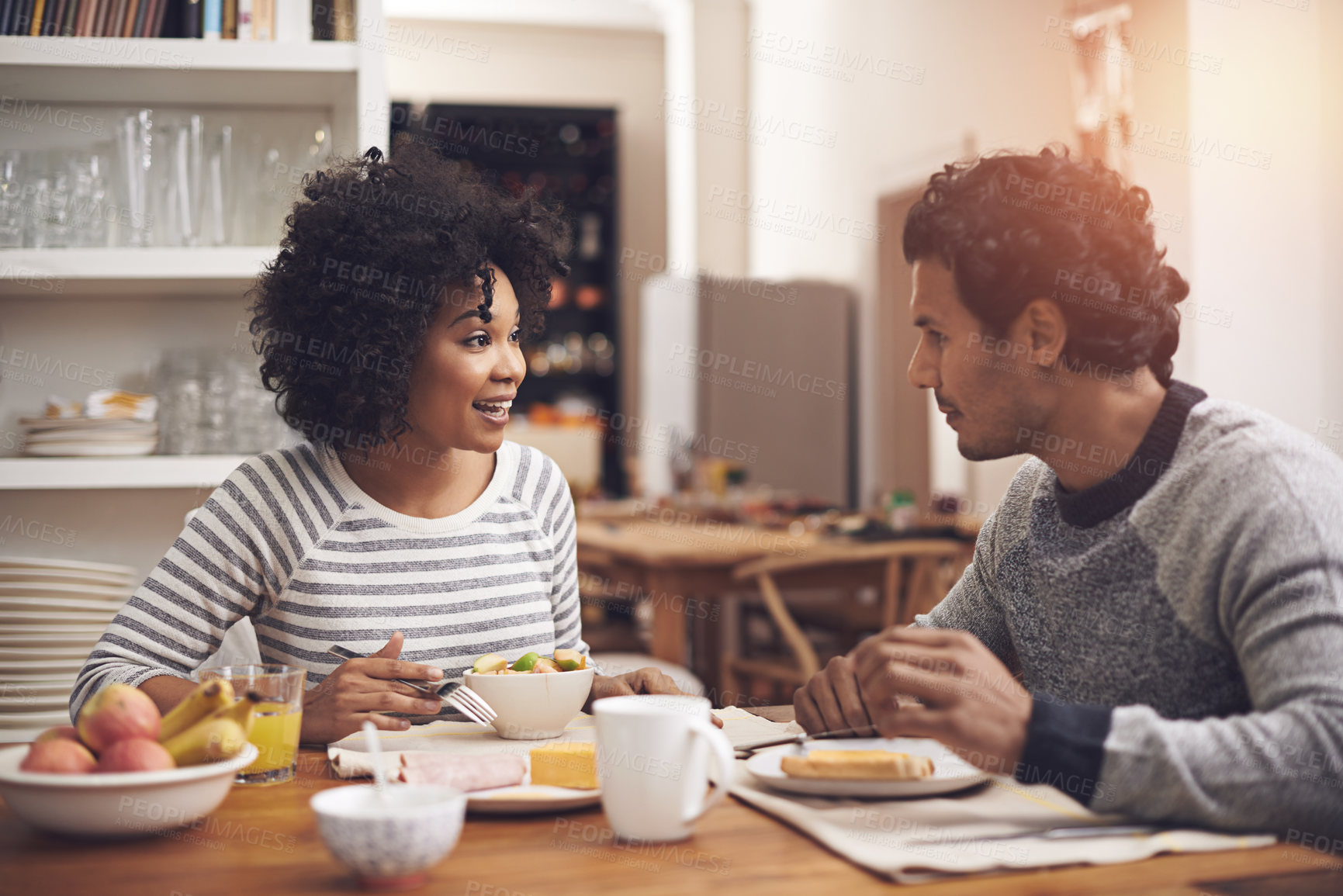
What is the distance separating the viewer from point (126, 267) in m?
2.03

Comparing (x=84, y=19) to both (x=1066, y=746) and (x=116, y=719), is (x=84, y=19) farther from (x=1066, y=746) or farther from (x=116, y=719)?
(x=1066, y=746)

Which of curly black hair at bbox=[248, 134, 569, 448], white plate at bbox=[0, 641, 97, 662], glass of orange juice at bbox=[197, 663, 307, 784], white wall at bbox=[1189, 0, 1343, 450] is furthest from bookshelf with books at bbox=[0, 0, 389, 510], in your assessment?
white wall at bbox=[1189, 0, 1343, 450]

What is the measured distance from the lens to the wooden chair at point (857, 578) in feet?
10.7

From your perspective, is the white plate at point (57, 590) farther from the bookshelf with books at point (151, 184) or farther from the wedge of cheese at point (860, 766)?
the wedge of cheese at point (860, 766)

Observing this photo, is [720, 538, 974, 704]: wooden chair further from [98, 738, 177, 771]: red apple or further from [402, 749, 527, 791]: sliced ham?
[98, 738, 177, 771]: red apple

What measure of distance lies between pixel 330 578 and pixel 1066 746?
92 cm

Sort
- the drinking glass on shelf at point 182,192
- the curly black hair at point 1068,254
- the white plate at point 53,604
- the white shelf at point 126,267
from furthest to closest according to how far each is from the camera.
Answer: the drinking glass on shelf at point 182,192 → the white shelf at point 126,267 → the white plate at point 53,604 → the curly black hair at point 1068,254

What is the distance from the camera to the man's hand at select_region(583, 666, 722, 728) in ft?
4.47

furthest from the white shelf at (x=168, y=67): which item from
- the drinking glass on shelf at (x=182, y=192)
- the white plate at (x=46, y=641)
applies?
the white plate at (x=46, y=641)

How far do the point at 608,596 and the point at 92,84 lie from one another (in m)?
3.10

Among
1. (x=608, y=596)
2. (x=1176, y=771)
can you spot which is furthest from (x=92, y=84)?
(x=608, y=596)

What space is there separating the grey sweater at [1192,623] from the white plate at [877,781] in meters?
0.09

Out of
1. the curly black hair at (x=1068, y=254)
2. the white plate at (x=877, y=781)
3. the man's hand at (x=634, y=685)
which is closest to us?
the white plate at (x=877, y=781)

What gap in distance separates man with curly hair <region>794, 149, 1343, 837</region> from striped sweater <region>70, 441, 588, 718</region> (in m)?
0.49
